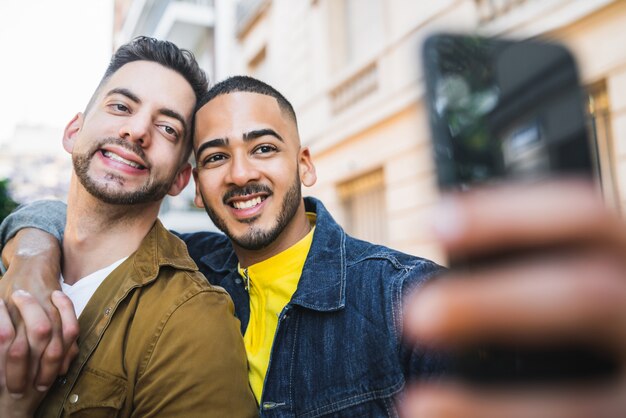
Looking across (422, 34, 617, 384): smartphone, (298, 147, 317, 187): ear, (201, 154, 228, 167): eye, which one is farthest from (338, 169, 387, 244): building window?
(422, 34, 617, 384): smartphone

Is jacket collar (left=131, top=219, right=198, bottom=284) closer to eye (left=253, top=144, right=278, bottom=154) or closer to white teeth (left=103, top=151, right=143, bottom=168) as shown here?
white teeth (left=103, top=151, right=143, bottom=168)

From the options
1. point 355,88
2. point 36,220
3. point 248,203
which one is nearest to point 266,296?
point 248,203

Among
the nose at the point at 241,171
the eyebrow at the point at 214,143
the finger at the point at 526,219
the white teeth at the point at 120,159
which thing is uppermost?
the eyebrow at the point at 214,143

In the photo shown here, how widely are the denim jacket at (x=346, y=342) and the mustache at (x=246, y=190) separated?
0.34 meters

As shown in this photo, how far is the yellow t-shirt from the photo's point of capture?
1656 millimetres

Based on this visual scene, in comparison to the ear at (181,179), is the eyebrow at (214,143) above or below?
above

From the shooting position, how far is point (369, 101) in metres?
5.80

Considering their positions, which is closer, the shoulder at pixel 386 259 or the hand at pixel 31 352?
the hand at pixel 31 352

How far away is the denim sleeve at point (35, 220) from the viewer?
1968 mm

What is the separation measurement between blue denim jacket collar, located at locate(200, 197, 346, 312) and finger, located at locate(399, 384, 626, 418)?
45.8 inches

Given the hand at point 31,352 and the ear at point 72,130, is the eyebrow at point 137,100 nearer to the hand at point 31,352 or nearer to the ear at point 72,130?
the ear at point 72,130

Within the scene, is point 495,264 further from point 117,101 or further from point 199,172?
point 117,101

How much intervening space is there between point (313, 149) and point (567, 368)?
6.62m

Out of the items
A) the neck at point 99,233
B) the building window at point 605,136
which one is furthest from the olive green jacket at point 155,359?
the building window at point 605,136
